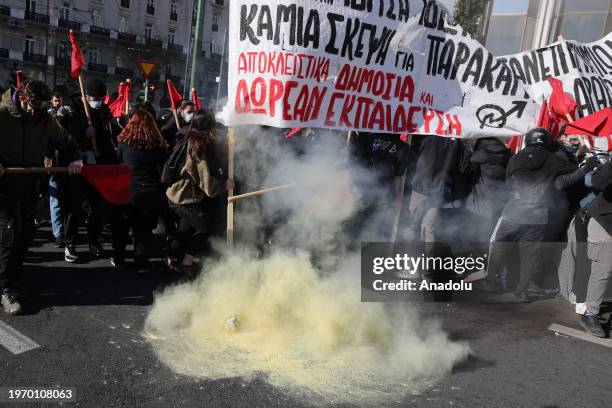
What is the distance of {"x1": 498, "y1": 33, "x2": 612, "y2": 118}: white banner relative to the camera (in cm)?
504

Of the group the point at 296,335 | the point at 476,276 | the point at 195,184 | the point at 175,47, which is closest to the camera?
the point at 296,335

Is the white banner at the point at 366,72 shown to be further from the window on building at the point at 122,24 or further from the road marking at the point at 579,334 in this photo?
the window on building at the point at 122,24

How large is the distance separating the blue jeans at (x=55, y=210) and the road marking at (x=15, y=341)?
2.23 metres

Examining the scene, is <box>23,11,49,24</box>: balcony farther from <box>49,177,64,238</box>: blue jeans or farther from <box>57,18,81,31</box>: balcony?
<box>49,177,64,238</box>: blue jeans

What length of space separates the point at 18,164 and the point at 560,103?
489cm

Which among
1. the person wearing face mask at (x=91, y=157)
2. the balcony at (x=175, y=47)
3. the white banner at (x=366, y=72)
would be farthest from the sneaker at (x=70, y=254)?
the balcony at (x=175, y=47)

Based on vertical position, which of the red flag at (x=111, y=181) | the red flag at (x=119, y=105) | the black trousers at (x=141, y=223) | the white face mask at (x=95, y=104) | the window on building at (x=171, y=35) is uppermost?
the window on building at (x=171, y=35)

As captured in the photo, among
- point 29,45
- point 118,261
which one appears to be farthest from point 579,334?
point 29,45

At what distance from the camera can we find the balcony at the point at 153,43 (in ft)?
153

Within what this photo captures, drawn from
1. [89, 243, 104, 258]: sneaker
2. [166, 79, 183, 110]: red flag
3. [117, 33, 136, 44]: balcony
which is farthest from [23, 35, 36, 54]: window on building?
[89, 243, 104, 258]: sneaker

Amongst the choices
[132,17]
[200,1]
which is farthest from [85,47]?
[200,1]

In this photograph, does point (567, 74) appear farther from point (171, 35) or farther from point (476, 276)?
point (171, 35)

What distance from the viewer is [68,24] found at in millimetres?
42406

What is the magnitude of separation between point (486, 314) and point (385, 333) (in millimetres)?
1519
